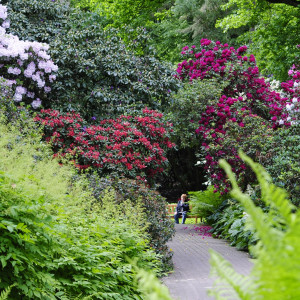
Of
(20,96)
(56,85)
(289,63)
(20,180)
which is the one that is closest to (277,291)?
(20,180)

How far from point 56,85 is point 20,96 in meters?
1.24

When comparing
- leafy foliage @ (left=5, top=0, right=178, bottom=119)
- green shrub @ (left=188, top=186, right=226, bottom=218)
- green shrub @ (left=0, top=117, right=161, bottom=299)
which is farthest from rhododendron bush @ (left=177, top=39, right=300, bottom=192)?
green shrub @ (left=0, top=117, right=161, bottom=299)

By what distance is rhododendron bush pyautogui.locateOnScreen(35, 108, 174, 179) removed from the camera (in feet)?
30.5

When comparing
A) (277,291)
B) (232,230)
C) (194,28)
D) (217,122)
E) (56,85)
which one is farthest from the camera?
(194,28)

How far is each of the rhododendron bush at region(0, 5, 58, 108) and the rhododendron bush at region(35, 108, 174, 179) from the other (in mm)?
787

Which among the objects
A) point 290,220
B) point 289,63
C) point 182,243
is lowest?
point 182,243

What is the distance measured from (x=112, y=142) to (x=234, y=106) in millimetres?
5388

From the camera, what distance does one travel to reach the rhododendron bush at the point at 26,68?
10.2m

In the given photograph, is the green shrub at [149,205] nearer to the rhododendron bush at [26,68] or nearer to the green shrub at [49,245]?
the green shrub at [49,245]

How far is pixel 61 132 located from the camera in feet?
31.8

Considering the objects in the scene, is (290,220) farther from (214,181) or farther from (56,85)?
(214,181)

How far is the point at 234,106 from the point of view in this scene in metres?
13.7

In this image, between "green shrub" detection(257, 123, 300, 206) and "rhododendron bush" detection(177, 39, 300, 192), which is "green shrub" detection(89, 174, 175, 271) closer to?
"green shrub" detection(257, 123, 300, 206)

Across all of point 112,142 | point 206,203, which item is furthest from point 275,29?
point 112,142
